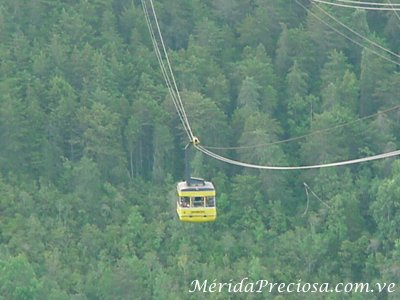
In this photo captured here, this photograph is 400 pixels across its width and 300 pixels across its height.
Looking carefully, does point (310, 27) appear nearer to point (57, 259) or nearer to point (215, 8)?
point (215, 8)

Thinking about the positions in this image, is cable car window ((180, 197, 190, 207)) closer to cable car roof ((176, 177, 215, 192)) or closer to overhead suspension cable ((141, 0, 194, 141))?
Result: cable car roof ((176, 177, 215, 192))

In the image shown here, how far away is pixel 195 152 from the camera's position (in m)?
62.8

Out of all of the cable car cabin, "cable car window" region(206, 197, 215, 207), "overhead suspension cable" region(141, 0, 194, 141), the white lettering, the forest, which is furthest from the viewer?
"overhead suspension cable" region(141, 0, 194, 141)

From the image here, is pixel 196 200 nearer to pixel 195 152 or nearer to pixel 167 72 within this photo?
pixel 195 152

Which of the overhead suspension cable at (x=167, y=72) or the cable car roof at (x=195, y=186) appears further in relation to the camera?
the overhead suspension cable at (x=167, y=72)

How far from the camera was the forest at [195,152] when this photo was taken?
58.3m

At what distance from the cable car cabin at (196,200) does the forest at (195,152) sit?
46.0 ft

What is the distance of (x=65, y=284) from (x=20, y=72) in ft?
31.8

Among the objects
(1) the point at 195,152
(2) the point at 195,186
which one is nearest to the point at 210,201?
(2) the point at 195,186

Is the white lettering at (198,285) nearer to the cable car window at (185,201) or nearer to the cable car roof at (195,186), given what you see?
the cable car roof at (195,186)

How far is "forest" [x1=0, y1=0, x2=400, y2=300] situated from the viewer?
5828 centimetres

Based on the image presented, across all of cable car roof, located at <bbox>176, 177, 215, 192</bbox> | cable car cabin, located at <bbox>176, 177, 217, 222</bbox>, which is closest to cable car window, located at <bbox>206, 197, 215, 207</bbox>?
cable car cabin, located at <bbox>176, 177, 217, 222</bbox>

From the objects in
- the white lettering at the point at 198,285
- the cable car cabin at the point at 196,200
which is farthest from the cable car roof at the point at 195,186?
the white lettering at the point at 198,285

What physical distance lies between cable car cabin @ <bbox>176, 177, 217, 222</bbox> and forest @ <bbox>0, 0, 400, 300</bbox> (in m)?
14.0
